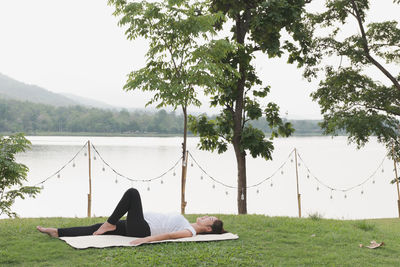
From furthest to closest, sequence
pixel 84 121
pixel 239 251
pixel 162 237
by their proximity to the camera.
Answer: pixel 84 121 < pixel 162 237 < pixel 239 251

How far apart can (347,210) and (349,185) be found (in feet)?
22.7

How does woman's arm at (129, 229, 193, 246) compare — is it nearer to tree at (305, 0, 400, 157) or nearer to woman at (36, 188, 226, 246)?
woman at (36, 188, 226, 246)

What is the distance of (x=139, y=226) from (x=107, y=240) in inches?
16.8

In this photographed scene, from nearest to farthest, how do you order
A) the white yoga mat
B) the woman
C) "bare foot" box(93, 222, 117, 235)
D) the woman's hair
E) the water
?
the white yoga mat
the woman
"bare foot" box(93, 222, 117, 235)
the woman's hair
the water

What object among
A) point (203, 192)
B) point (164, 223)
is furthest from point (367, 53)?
point (203, 192)

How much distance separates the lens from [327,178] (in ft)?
100

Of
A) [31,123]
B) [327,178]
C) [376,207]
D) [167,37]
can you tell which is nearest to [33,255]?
[167,37]

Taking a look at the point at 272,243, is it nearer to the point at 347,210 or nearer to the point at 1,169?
the point at 1,169

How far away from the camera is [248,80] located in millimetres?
9969

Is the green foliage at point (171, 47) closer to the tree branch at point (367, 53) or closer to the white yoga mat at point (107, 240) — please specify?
the white yoga mat at point (107, 240)

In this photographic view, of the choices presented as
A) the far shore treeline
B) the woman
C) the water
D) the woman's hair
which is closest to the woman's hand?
the woman

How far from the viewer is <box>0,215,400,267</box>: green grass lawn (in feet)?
15.0

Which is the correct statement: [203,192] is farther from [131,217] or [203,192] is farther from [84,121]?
[84,121]

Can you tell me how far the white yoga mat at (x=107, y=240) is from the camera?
4.93 m
